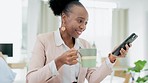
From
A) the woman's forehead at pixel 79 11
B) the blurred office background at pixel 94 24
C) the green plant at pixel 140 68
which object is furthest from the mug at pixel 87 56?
the blurred office background at pixel 94 24

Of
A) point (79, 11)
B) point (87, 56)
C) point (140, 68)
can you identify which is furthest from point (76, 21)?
point (140, 68)

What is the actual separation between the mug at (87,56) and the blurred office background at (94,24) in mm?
2092

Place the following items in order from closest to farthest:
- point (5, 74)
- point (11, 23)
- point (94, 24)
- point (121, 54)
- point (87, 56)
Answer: point (87, 56)
point (121, 54)
point (5, 74)
point (11, 23)
point (94, 24)

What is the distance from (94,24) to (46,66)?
8.05 feet

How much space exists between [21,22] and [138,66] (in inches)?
73.0

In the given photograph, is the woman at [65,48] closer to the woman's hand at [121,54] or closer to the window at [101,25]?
the woman's hand at [121,54]

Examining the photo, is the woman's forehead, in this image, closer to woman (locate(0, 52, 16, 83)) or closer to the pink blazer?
the pink blazer

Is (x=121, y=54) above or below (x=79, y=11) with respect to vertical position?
below

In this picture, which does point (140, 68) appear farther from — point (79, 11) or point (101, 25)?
point (101, 25)

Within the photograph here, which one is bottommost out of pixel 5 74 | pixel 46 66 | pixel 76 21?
pixel 5 74

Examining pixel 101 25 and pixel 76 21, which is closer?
pixel 76 21

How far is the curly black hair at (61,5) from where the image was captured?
36.4 inches

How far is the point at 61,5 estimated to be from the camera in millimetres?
948

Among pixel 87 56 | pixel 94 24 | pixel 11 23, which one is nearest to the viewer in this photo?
pixel 87 56
